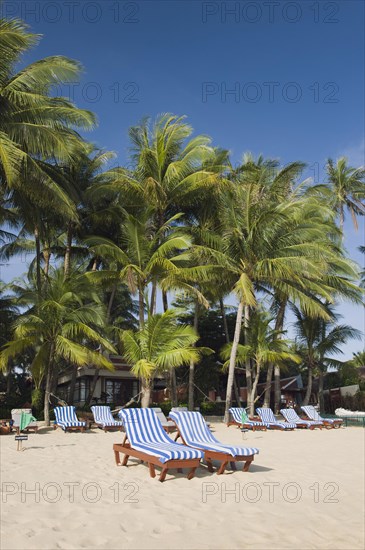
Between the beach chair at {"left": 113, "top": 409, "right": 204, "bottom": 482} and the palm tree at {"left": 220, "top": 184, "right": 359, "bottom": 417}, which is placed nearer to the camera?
the beach chair at {"left": 113, "top": 409, "right": 204, "bottom": 482}

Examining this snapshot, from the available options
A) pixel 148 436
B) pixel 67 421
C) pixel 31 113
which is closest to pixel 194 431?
pixel 148 436

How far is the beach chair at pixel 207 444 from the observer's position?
7.43 metres

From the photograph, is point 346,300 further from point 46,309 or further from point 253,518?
point 253,518

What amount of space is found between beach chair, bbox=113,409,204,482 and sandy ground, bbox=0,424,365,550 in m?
0.25

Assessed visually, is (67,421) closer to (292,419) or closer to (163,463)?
(292,419)

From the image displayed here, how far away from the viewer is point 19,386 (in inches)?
1324

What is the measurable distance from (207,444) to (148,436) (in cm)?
99

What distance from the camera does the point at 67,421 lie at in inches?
572

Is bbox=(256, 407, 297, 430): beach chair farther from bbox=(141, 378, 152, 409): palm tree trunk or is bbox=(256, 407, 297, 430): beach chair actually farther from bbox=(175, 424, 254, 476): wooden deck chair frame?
bbox=(175, 424, 254, 476): wooden deck chair frame

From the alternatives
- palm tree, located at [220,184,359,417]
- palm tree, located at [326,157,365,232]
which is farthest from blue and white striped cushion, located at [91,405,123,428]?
palm tree, located at [326,157,365,232]

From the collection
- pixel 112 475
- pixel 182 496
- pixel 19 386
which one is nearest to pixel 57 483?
pixel 112 475

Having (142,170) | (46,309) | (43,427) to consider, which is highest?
(142,170)

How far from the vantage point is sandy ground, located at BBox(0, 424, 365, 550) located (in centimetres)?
451

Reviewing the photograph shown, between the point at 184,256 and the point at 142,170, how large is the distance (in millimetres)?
4215
